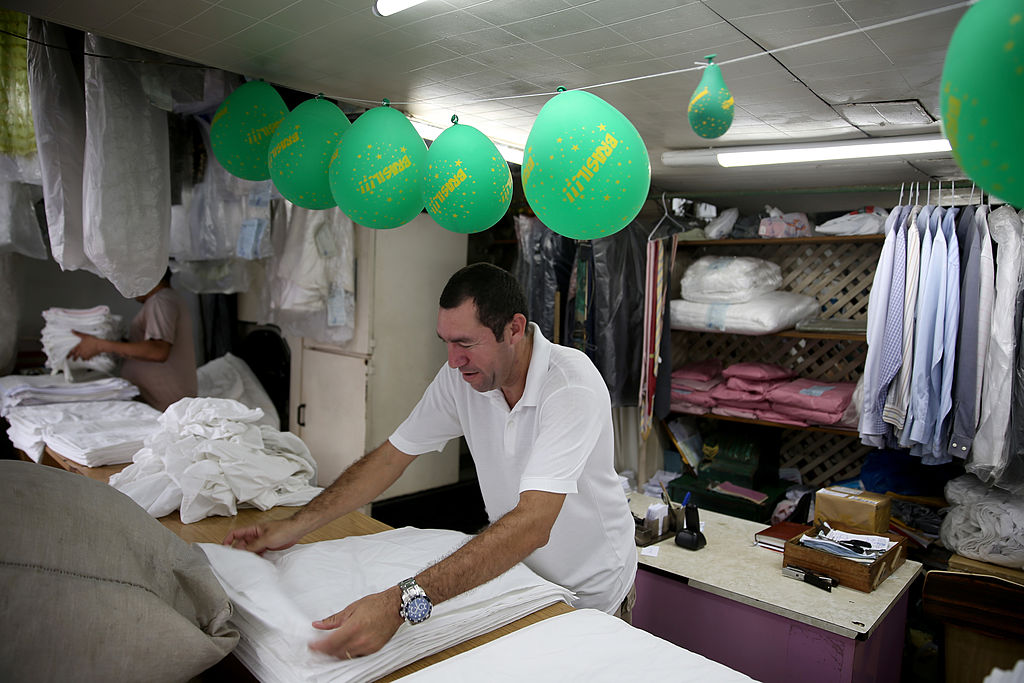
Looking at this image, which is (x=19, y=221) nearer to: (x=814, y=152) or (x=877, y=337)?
(x=814, y=152)

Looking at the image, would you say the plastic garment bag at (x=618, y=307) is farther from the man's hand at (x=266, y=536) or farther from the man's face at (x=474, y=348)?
the man's hand at (x=266, y=536)

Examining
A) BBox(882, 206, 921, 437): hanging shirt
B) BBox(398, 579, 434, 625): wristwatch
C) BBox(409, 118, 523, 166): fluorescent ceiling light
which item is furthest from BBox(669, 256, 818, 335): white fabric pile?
BBox(398, 579, 434, 625): wristwatch

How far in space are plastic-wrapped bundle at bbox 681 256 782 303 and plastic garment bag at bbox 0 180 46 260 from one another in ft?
11.2

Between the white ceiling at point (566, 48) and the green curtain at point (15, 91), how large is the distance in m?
0.27

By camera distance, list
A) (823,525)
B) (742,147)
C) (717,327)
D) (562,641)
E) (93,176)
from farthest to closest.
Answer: (717,327)
(742,147)
(823,525)
(93,176)
(562,641)

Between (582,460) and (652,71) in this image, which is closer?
(582,460)

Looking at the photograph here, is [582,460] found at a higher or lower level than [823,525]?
higher

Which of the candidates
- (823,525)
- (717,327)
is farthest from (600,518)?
(717,327)

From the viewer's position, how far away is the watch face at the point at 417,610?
3.67 feet

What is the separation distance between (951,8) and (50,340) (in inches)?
147

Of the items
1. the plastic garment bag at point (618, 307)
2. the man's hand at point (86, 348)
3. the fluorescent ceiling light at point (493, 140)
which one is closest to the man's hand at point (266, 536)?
the fluorescent ceiling light at point (493, 140)

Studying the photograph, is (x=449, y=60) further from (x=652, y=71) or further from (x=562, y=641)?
(x=562, y=641)

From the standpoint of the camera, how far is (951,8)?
158 centimetres

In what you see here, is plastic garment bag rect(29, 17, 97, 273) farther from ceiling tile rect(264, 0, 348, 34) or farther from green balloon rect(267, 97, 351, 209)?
ceiling tile rect(264, 0, 348, 34)
